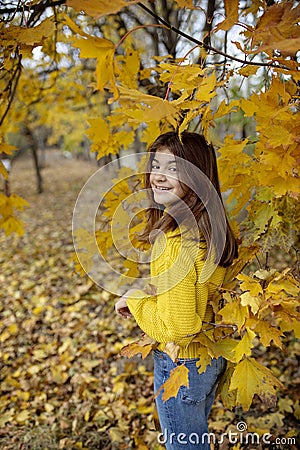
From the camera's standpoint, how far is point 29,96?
3.03m

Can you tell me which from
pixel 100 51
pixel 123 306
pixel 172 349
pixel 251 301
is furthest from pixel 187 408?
pixel 100 51

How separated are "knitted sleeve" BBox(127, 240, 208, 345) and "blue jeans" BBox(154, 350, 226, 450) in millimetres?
189

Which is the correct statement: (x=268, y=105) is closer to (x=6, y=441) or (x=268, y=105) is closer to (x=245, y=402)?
(x=245, y=402)

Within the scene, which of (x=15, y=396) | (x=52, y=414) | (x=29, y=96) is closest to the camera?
(x=52, y=414)

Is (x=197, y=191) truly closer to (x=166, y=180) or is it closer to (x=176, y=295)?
(x=166, y=180)

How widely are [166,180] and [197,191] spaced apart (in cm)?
11

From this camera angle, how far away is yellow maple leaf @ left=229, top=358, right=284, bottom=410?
1.24 meters

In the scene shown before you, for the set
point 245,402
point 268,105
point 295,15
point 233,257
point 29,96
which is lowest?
point 245,402

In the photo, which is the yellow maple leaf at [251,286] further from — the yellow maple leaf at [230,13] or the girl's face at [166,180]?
the yellow maple leaf at [230,13]

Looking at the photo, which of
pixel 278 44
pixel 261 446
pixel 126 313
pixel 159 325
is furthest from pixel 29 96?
pixel 261 446

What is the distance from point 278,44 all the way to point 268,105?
1.41 feet

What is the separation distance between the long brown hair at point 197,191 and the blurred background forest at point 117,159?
0.08 metres

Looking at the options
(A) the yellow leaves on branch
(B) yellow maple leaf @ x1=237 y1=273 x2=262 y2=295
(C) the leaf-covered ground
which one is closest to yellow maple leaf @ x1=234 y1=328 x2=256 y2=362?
(B) yellow maple leaf @ x1=237 y1=273 x2=262 y2=295

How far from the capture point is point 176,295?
1.18m
